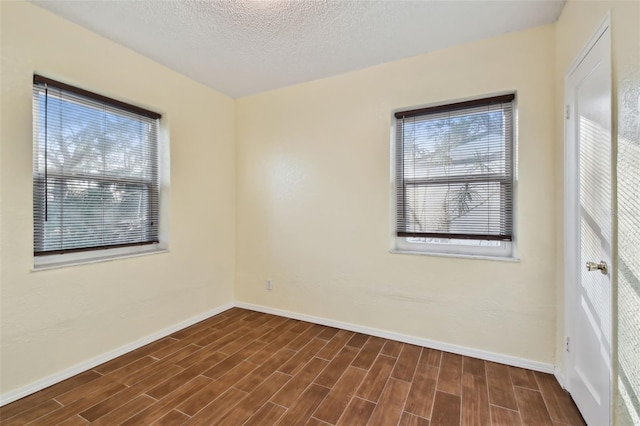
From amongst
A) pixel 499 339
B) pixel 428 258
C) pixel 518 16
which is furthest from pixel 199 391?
pixel 518 16

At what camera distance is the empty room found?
176cm

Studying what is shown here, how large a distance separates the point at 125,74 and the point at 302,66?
1641 mm

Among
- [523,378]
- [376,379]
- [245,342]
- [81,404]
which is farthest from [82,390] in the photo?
[523,378]

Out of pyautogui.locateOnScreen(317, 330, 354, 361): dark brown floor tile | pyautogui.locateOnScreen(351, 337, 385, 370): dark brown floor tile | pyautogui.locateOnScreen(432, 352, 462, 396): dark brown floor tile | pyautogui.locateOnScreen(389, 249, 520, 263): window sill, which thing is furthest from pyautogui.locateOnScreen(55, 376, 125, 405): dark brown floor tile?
pyautogui.locateOnScreen(389, 249, 520, 263): window sill

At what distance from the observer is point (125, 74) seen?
260 centimetres

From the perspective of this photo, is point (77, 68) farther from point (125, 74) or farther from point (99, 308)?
point (99, 308)

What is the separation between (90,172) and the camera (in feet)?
7.96

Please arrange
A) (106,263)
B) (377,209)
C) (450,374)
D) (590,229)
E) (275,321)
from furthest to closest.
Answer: (275,321) → (377,209) → (106,263) → (450,374) → (590,229)

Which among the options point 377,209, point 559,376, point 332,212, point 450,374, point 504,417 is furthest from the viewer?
point 332,212

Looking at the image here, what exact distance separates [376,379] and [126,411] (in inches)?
67.2

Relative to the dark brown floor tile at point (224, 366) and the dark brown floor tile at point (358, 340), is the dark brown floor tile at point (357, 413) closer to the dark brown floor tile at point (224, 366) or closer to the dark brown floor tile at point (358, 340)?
the dark brown floor tile at point (358, 340)

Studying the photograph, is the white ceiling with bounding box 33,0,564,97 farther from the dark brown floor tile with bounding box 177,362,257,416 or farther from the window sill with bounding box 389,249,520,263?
the dark brown floor tile with bounding box 177,362,257,416

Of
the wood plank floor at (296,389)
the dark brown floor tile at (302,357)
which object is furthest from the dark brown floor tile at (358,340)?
the dark brown floor tile at (302,357)

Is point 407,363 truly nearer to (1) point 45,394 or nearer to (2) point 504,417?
(2) point 504,417
